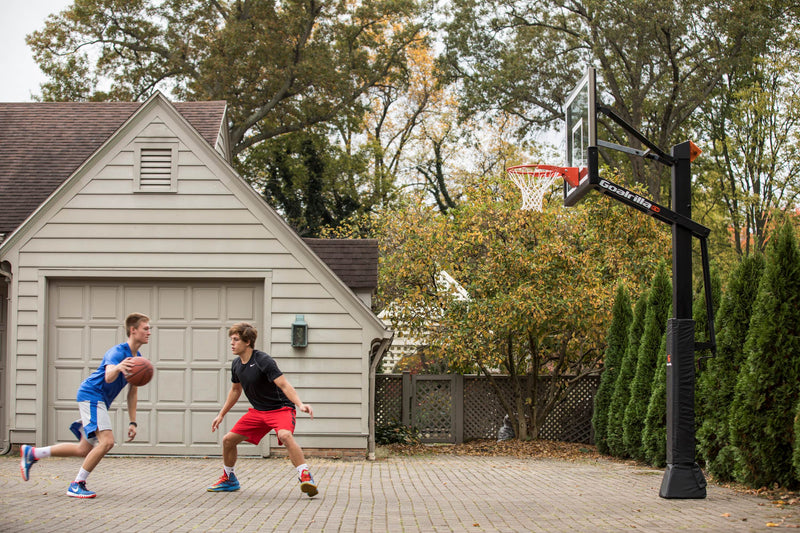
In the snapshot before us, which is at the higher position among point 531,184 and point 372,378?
point 531,184

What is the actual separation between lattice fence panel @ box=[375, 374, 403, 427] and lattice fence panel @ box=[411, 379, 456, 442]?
0.31m

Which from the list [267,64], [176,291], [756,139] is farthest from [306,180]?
[176,291]

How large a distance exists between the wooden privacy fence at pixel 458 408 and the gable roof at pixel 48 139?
5.66 m

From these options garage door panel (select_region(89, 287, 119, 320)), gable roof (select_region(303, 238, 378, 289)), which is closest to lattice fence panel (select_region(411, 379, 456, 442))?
gable roof (select_region(303, 238, 378, 289))

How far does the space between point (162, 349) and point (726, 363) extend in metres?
7.73

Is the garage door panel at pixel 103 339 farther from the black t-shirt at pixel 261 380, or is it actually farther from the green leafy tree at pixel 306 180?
the green leafy tree at pixel 306 180

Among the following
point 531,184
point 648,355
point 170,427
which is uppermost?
point 531,184

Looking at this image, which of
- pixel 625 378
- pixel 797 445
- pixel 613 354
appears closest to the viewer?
pixel 797 445

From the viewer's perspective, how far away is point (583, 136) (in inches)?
385

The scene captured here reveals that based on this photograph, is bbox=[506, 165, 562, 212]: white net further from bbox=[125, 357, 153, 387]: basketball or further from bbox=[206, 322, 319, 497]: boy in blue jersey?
bbox=[125, 357, 153, 387]: basketball

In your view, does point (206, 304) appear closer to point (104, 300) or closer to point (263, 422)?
point (104, 300)

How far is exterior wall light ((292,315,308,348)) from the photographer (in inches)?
478

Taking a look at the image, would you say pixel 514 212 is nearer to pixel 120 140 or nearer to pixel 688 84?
pixel 120 140

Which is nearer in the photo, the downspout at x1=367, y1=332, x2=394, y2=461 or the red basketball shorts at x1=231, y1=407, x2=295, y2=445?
the red basketball shorts at x1=231, y1=407, x2=295, y2=445
